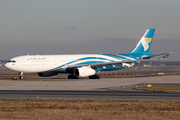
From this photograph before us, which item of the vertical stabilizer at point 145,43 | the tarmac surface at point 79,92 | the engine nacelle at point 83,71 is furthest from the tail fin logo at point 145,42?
the tarmac surface at point 79,92

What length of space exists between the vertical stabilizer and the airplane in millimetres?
1429

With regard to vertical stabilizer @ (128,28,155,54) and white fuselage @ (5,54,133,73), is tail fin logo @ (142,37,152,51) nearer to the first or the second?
vertical stabilizer @ (128,28,155,54)

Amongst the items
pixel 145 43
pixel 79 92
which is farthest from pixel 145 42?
pixel 79 92

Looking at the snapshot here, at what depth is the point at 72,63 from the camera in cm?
5588

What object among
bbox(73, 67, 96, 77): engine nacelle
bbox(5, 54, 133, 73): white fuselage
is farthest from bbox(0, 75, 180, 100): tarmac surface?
bbox(73, 67, 96, 77): engine nacelle

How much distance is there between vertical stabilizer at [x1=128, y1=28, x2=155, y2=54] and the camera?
208ft

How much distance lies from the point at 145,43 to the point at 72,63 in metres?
18.9

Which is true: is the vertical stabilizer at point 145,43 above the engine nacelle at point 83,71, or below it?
above

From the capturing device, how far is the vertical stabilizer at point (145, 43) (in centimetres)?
6335

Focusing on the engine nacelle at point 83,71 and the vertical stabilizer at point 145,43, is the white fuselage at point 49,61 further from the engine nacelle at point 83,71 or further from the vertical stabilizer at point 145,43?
the vertical stabilizer at point 145,43

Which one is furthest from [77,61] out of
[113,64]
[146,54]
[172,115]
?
[172,115]

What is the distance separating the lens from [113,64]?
57.9 metres

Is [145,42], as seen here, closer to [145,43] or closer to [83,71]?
[145,43]

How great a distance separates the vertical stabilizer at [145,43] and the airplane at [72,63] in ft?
4.69
